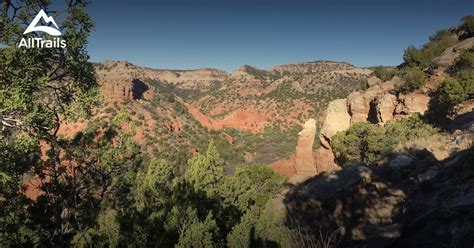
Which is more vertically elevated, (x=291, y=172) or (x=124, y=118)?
(x=124, y=118)

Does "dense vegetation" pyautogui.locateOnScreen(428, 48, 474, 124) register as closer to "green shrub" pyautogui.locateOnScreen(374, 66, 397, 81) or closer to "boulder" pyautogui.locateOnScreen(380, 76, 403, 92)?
"boulder" pyautogui.locateOnScreen(380, 76, 403, 92)

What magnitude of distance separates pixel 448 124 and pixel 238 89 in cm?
11062

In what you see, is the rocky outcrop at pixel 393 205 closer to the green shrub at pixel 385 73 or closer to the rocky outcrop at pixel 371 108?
the rocky outcrop at pixel 371 108

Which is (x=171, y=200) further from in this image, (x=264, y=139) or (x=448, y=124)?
(x=264, y=139)

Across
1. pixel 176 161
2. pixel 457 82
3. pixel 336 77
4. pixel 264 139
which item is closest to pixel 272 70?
pixel 336 77

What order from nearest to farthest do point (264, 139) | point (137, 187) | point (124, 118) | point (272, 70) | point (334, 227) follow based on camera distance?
point (334, 227) < point (124, 118) < point (137, 187) < point (264, 139) < point (272, 70)

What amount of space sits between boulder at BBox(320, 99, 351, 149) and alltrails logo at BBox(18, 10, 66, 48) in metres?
33.3

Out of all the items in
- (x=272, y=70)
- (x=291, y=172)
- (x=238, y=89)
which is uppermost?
(x=272, y=70)

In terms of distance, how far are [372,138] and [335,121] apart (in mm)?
9426

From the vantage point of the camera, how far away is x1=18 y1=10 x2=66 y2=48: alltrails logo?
449 inches

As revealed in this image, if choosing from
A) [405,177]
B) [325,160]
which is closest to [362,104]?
[325,160]

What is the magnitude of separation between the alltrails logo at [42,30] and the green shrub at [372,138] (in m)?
23.5

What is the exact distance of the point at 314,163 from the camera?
44.3 meters

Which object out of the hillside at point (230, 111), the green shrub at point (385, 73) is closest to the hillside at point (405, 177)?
the green shrub at point (385, 73)
